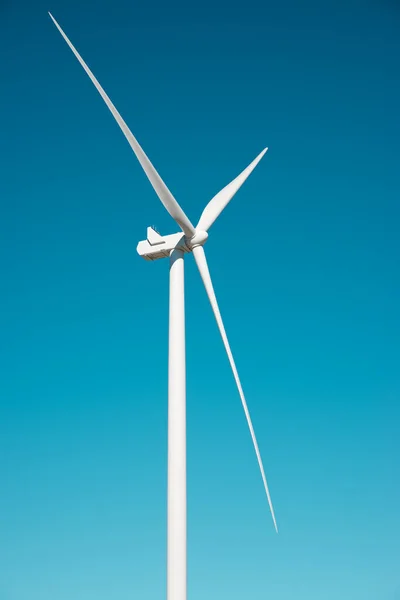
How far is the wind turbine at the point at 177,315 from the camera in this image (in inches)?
650

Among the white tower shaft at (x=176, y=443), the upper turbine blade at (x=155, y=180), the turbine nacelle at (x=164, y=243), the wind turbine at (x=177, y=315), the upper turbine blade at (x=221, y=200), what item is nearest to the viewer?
the white tower shaft at (x=176, y=443)

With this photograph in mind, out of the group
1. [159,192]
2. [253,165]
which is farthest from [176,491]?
[253,165]

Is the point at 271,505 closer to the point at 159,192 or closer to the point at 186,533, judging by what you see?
the point at 186,533

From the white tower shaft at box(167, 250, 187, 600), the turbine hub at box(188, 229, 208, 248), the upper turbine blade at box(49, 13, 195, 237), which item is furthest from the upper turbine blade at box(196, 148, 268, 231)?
the white tower shaft at box(167, 250, 187, 600)

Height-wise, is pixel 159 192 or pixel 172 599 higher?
pixel 159 192

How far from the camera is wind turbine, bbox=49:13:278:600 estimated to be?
54.2ft

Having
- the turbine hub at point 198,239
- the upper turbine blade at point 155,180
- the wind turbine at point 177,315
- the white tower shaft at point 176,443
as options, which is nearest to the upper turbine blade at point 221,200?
the wind turbine at point 177,315

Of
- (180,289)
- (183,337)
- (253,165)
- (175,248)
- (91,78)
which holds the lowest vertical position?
(183,337)

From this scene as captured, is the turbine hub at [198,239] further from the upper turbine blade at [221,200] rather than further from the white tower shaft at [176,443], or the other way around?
the white tower shaft at [176,443]

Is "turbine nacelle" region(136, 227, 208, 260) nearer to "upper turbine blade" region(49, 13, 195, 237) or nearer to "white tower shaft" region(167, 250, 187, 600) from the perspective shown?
"upper turbine blade" region(49, 13, 195, 237)

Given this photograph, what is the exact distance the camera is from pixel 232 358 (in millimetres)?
20438

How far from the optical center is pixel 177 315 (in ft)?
62.3

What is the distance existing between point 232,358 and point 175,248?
13.3 ft

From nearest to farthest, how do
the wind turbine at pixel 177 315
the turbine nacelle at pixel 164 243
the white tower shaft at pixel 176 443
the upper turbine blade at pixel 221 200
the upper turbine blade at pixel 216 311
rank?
the white tower shaft at pixel 176 443 < the wind turbine at pixel 177 315 < the upper turbine blade at pixel 216 311 < the turbine nacelle at pixel 164 243 < the upper turbine blade at pixel 221 200
